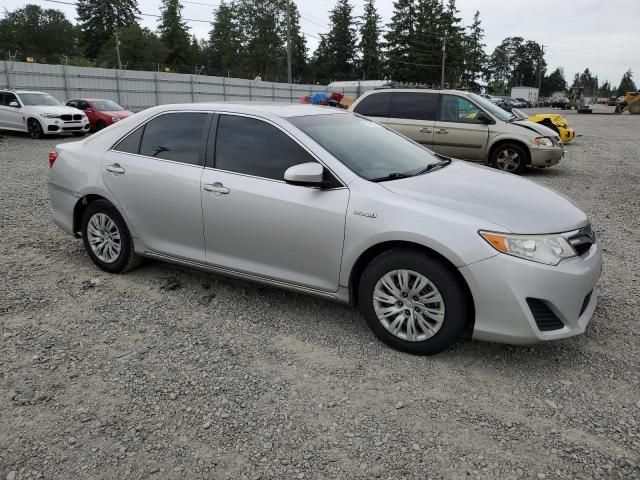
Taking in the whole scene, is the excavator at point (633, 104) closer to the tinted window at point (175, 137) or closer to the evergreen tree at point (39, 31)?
the tinted window at point (175, 137)

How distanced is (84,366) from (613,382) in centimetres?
329

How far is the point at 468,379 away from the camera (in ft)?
10.2

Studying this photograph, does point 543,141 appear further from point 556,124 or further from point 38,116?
point 38,116

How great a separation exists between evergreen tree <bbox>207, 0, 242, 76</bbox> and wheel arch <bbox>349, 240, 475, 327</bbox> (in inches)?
3244

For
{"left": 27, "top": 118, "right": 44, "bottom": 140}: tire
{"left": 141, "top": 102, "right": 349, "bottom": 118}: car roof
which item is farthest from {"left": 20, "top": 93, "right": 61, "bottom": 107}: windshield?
{"left": 141, "top": 102, "right": 349, "bottom": 118}: car roof

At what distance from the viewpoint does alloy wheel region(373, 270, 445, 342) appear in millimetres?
3143

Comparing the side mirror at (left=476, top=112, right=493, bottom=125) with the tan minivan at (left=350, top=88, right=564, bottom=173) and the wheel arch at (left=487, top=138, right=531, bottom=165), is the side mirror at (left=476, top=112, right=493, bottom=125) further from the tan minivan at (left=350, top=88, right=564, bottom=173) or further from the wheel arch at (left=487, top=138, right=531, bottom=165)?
the wheel arch at (left=487, top=138, right=531, bottom=165)

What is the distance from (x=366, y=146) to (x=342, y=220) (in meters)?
0.87

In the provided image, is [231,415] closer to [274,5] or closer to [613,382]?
[613,382]

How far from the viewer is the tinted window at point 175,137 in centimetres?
412

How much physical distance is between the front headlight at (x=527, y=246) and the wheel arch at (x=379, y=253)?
0.92ft

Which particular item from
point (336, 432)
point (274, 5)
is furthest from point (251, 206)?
point (274, 5)

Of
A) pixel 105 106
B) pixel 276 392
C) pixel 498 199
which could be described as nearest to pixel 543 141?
pixel 498 199

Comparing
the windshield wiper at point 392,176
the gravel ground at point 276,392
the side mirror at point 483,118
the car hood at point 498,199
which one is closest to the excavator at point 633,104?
the side mirror at point 483,118
